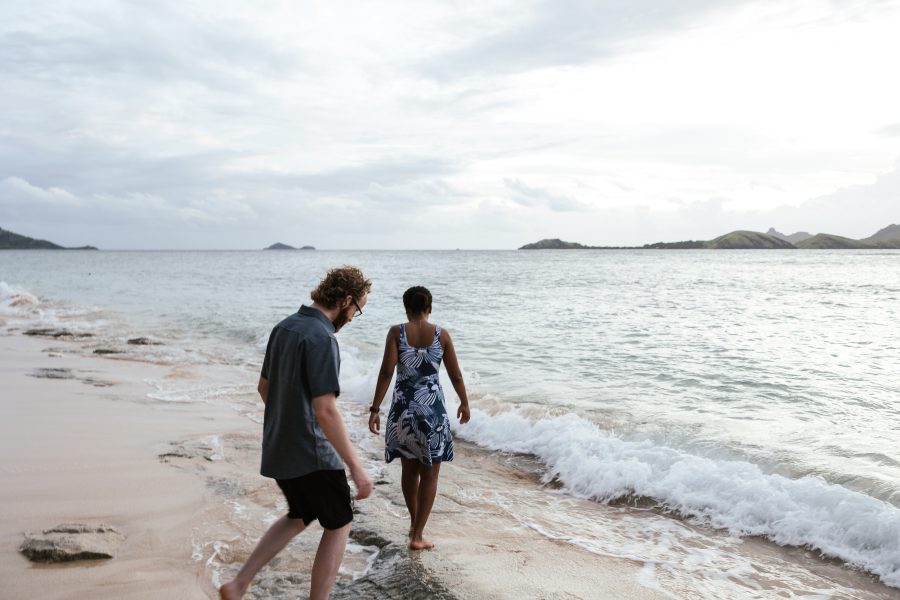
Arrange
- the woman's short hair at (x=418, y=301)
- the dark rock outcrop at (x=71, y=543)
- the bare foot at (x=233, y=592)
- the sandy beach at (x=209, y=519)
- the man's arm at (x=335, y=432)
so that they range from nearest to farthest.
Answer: the man's arm at (x=335, y=432) < the bare foot at (x=233, y=592) < the sandy beach at (x=209, y=519) < the dark rock outcrop at (x=71, y=543) < the woman's short hair at (x=418, y=301)

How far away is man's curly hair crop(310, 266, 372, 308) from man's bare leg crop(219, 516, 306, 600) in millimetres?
1259

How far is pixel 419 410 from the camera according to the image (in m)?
4.95

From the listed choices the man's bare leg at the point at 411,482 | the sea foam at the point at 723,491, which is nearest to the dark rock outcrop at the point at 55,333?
the sea foam at the point at 723,491

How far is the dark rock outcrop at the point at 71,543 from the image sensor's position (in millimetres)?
4488

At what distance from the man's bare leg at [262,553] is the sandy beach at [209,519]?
0.64 metres

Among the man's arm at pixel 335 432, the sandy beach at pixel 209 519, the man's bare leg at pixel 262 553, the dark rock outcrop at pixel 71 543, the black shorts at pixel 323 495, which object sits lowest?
the sandy beach at pixel 209 519

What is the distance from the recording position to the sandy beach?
4277 mm

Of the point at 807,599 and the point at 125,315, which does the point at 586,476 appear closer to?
the point at 807,599

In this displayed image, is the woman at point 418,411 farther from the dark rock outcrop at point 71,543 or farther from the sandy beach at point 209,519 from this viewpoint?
the dark rock outcrop at point 71,543

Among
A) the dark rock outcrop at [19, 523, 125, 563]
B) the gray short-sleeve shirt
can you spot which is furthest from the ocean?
the dark rock outcrop at [19, 523, 125, 563]

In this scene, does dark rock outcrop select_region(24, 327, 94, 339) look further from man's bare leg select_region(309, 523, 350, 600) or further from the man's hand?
the man's hand

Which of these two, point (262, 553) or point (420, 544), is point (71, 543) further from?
point (420, 544)

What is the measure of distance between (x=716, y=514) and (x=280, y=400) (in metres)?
5.04

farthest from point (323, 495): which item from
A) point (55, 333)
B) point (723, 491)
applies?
point (55, 333)
